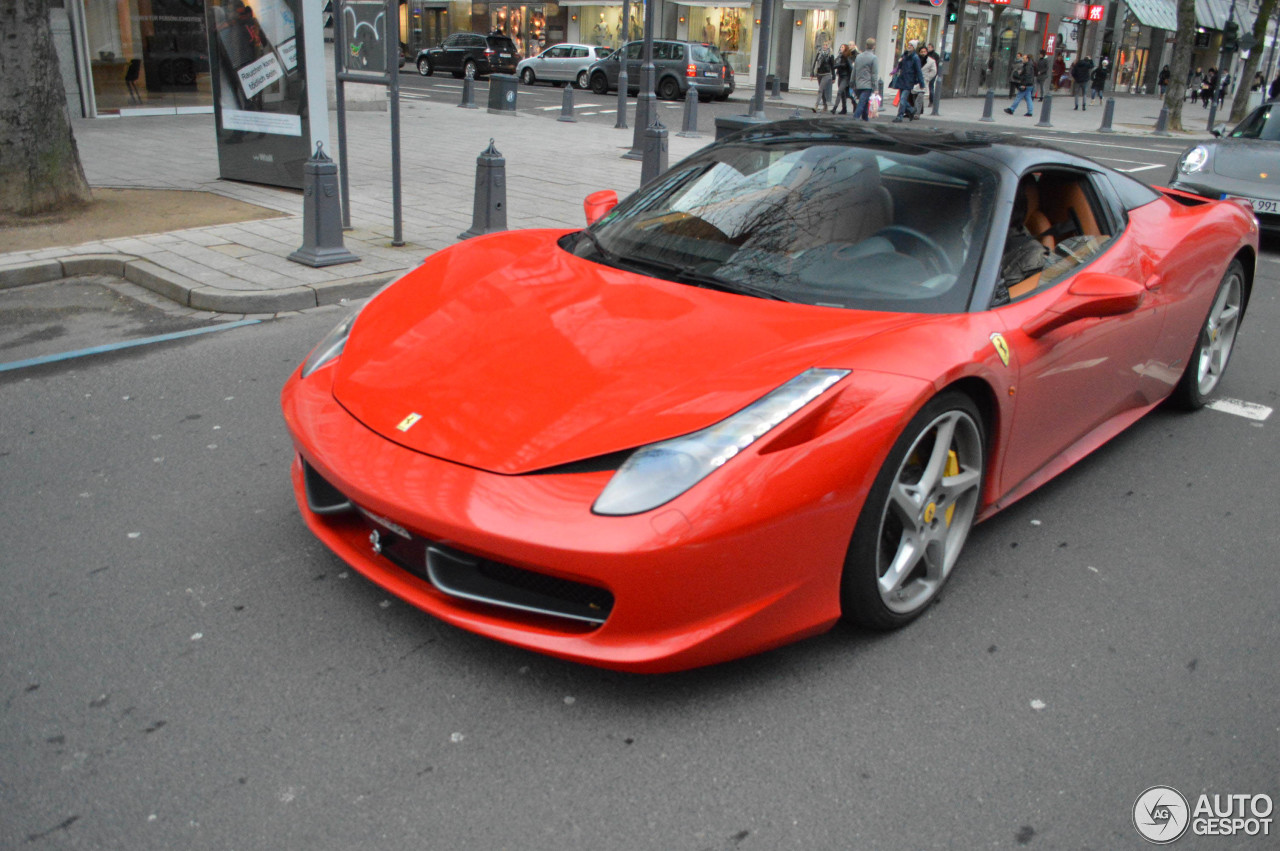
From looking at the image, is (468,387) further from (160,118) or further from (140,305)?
(160,118)

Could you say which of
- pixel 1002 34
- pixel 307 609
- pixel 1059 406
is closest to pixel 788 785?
pixel 307 609

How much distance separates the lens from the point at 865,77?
20766mm

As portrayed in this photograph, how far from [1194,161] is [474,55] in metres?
27.5

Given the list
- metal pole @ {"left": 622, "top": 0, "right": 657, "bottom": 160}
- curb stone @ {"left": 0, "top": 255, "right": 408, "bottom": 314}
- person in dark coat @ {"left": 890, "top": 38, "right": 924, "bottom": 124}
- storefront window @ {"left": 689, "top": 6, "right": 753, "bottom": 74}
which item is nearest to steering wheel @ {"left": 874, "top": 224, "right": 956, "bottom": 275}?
curb stone @ {"left": 0, "top": 255, "right": 408, "bottom": 314}

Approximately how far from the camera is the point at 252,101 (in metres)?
9.46

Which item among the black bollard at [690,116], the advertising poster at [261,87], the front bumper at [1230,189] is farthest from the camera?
the black bollard at [690,116]

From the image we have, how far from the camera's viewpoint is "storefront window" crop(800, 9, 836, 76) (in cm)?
3712

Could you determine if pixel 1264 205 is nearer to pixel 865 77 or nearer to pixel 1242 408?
pixel 1242 408

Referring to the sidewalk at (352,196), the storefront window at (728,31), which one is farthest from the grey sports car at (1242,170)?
the storefront window at (728,31)

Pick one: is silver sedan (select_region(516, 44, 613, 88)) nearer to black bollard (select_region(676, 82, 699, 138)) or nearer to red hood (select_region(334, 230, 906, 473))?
black bollard (select_region(676, 82, 699, 138))

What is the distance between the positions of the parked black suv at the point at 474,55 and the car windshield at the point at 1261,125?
85.9ft

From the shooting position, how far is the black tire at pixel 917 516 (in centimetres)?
262

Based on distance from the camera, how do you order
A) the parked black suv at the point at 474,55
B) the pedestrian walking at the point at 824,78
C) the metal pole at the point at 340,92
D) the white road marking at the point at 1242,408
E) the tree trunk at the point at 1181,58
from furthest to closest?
1. the parked black suv at the point at 474,55
2. the pedestrian walking at the point at 824,78
3. the tree trunk at the point at 1181,58
4. the metal pole at the point at 340,92
5. the white road marking at the point at 1242,408

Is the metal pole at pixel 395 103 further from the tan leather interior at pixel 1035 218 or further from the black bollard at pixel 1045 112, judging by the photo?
the black bollard at pixel 1045 112
